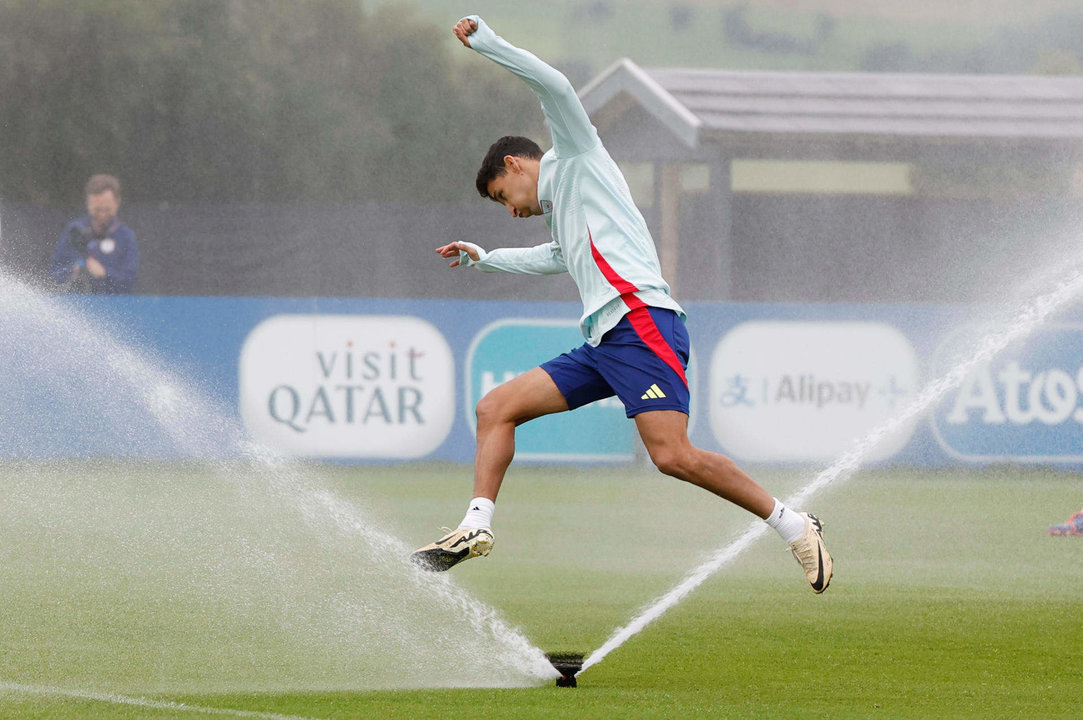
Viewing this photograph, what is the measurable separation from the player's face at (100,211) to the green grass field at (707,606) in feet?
6.18

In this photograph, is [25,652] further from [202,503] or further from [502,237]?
[502,237]

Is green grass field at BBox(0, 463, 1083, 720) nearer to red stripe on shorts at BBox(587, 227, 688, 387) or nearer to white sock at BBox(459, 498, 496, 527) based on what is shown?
white sock at BBox(459, 498, 496, 527)

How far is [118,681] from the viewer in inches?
167

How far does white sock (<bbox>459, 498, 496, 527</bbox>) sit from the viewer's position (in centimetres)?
440

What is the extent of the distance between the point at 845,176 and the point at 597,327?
22.4ft

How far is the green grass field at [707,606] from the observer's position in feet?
13.4

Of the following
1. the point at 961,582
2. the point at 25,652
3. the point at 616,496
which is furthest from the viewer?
the point at 616,496

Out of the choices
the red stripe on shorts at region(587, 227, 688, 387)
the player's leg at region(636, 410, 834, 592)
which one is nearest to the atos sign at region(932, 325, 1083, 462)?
the player's leg at region(636, 410, 834, 592)

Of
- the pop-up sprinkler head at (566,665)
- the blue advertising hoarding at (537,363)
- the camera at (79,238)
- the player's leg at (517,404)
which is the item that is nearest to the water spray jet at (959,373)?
the blue advertising hoarding at (537,363)

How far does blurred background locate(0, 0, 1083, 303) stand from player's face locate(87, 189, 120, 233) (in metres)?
0.12

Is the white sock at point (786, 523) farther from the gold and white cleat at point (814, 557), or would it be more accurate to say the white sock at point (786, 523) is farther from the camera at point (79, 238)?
the camera at point (79, 238)

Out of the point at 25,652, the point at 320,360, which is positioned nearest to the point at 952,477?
the point at 320,360

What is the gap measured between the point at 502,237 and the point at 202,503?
338 cm

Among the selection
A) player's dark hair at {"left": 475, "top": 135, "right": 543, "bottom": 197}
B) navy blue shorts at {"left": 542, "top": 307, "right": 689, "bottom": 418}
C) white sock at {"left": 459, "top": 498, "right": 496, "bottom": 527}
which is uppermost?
player's dark hair at {"left": 475, "top": 135, "right": 543, "bottom": 197}
